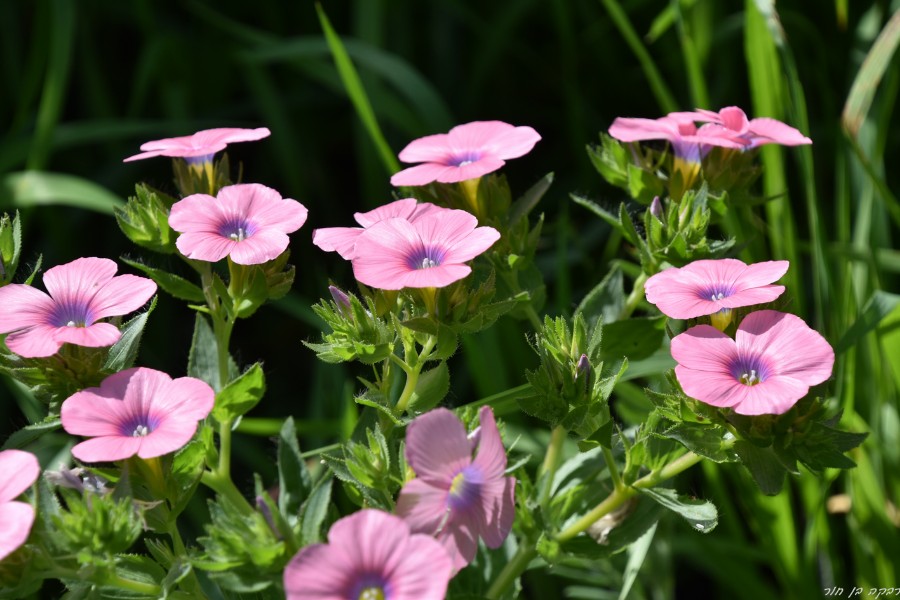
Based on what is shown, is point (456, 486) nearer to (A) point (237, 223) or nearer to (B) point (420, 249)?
(B) point (420, 249)

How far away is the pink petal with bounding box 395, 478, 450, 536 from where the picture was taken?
3.16ft

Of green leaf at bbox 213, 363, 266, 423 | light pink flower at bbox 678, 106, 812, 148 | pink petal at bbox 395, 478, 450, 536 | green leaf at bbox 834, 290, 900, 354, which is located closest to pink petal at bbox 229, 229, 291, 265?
green leaf at bbox 213, 363, 266, 423

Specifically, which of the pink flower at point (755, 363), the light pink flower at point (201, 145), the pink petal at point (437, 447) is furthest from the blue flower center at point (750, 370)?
the light pink flower at point (201, 145)

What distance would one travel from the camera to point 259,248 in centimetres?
117

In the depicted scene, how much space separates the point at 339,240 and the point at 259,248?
0.10 metres

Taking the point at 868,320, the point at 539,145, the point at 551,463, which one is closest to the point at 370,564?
the point at 551,463

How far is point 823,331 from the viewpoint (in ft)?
6.02

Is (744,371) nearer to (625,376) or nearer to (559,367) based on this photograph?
(559,367)

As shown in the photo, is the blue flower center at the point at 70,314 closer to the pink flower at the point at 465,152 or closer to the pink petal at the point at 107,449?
the pink petal at the point at 107,449

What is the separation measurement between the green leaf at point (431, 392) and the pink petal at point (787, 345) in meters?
0.33

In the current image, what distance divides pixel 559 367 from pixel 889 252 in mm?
1189

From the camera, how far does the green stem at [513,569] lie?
126cm

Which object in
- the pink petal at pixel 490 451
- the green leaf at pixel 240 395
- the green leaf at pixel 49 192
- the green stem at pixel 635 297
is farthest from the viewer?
the green leaf at pixel 49 192

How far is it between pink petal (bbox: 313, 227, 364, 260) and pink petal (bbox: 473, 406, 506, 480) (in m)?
0.30
